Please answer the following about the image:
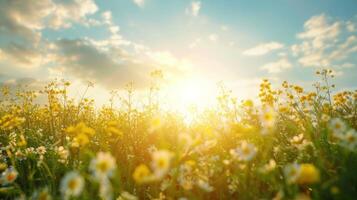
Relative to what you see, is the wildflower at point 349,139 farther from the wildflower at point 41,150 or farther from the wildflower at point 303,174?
the wildflower at point 41,150

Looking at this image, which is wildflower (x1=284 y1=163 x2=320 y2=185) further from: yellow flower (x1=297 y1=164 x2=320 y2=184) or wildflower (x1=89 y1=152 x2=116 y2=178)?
wildflower (x1=89 y1=152 x2=116 y2=178)

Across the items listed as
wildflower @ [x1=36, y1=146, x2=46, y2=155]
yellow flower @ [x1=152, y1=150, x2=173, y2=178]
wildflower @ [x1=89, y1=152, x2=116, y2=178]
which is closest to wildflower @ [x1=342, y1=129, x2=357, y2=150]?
yellow flower @ [x1=152, y1=150, x2=173, y2=178]

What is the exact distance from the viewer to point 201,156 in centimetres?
357

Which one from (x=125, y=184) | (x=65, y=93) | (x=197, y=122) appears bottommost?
(x=125, y=184)

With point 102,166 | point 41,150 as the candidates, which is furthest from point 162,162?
point 41,150

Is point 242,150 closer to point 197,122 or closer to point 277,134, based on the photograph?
point 277,134

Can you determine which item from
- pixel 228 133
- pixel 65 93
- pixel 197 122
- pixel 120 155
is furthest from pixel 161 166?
pixel 65 93

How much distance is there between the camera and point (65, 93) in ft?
23.1

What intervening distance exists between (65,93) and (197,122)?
109 inches

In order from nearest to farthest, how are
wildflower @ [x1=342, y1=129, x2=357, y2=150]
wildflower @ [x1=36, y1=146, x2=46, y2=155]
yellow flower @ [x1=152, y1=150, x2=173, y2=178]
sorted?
yellow flower @ [x1=152, y1=150, x2=173, y2=178], wildflower @ [x1=342, y1=129, x2=357, y2=150], wildflower @ [x1=36, y1=146, x2=46, y2=155]

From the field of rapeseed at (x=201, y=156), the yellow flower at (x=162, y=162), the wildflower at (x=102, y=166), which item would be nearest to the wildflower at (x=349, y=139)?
→ the field of rapeseed at (x=201, y=156)

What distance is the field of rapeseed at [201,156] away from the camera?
225 cm

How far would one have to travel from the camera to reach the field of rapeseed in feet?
7.38

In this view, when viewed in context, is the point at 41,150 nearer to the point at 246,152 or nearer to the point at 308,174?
the point at 246,152
